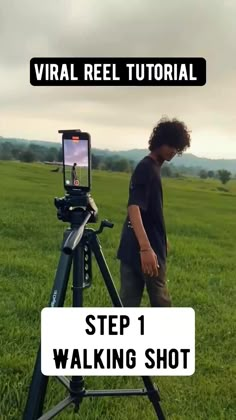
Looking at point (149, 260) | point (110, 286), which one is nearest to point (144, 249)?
point (149, 260)

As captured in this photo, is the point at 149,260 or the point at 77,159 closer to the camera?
the point at 77,159

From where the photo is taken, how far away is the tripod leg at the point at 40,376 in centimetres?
234

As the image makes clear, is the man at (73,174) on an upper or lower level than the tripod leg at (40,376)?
upper

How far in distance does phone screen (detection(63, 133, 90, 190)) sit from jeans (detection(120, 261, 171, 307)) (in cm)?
139

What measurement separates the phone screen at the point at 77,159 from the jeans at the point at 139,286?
1.39m

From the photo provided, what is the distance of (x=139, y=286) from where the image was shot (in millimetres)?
3719

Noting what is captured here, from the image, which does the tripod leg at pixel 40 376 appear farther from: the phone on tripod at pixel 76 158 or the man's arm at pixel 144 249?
the man's arm at pixel 144 249

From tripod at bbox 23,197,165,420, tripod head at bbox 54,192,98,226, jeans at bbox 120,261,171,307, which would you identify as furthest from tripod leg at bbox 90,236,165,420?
jeans at bbox 120,261,171,307

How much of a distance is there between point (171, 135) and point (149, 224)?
0.69 m

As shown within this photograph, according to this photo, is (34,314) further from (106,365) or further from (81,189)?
(81,189)

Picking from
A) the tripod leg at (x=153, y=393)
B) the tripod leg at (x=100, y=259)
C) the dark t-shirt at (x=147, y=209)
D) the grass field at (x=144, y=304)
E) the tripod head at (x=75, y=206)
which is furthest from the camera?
the dark t-shirt at (x=147, y=209)

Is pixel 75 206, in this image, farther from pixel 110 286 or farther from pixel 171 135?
pixel 171 135

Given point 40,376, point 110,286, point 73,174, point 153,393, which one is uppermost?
point 73,174

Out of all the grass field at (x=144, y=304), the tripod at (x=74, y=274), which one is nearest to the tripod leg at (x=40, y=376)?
the tripod at (x=74, y=274)
